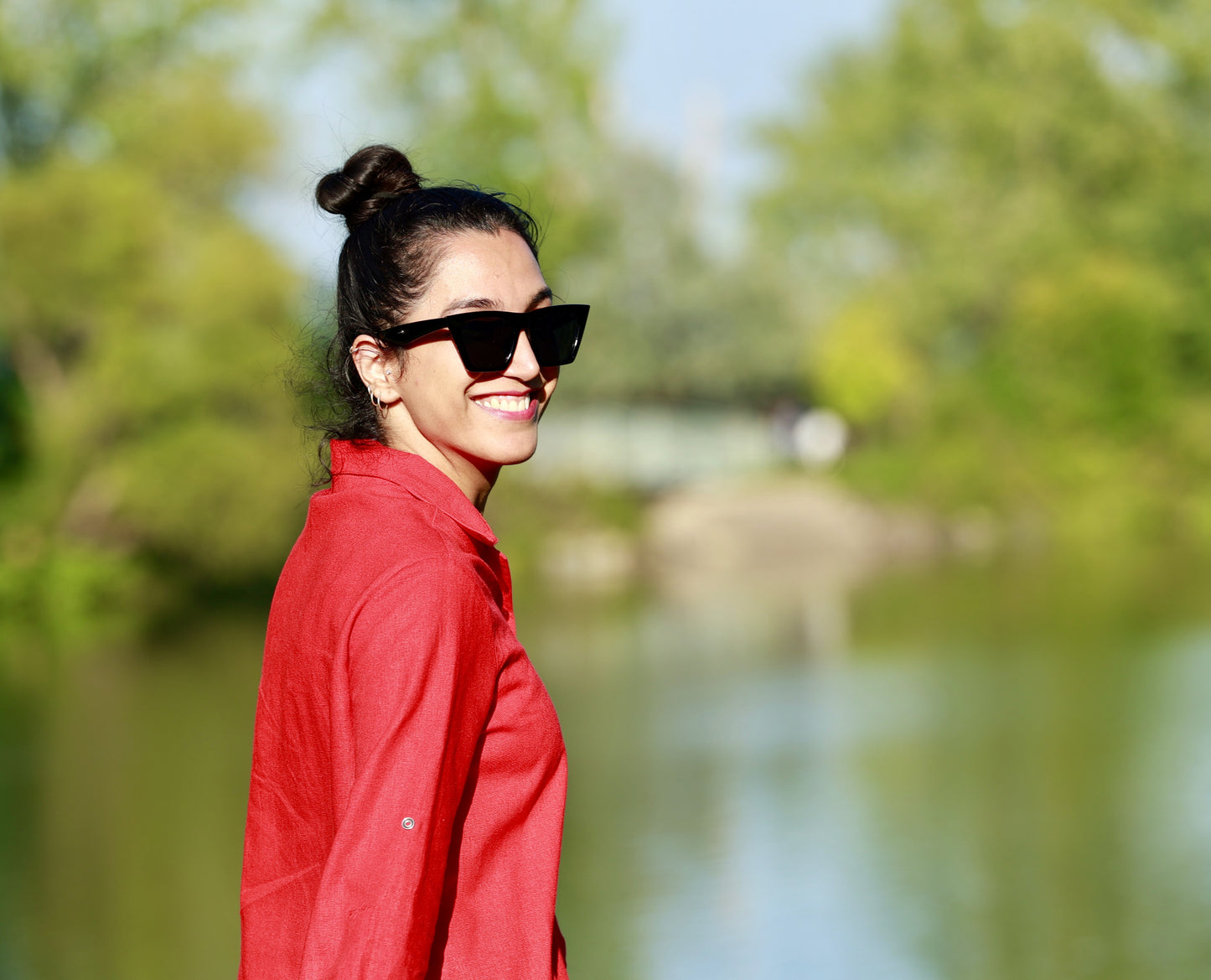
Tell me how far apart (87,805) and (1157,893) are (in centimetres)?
467

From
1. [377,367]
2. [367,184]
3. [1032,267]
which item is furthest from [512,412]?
[1032,267]

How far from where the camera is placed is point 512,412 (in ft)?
4.26

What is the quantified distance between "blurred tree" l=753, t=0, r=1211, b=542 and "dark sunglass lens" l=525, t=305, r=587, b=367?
19619 millimetres

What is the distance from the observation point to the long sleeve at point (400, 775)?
105 cm

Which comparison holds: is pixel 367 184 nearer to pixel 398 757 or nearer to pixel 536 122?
pixel 398 757

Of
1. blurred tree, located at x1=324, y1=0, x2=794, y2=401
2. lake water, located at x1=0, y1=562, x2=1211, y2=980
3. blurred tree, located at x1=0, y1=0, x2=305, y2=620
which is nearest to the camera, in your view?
lake water, located at x1=0, y1=562, x2=1211, y2=980

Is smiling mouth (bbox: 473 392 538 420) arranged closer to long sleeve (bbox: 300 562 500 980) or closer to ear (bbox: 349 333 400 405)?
ear (bbox: 349 333 400 405)

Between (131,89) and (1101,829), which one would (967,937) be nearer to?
(1101,829)

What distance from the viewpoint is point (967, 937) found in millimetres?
5043

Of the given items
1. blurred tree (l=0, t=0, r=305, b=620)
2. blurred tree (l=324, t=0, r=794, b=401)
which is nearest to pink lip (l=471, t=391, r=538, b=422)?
blurred tree (l=0, t=0, r=305, b=620)

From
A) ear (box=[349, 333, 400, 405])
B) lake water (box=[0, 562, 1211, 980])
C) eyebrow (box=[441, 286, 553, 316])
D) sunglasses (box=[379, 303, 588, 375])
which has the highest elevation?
eyebrow (box=[441, 286, 553, 316])

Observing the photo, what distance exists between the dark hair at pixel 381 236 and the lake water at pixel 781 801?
3.74 m

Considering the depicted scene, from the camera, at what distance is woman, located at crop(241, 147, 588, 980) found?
1.07 meters

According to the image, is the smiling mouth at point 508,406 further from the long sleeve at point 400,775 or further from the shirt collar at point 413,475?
the long sleeve at point 400,775
